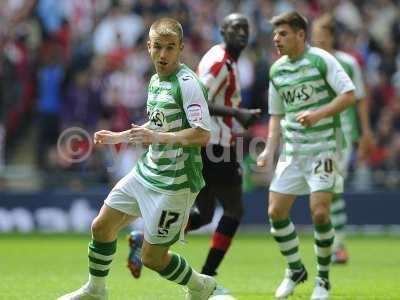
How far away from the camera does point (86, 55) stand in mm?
20938

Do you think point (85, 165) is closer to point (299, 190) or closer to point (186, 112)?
point (299, 190)

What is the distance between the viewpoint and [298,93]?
33.2 feet

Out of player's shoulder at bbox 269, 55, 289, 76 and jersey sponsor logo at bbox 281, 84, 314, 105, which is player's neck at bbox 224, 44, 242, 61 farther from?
jersey sponsor logo at bbox 281, 84, 314, 105

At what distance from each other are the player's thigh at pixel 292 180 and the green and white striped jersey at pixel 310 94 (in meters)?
0.11

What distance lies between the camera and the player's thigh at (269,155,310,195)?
1009 centimetres

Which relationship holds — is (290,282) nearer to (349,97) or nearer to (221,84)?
(349,97)

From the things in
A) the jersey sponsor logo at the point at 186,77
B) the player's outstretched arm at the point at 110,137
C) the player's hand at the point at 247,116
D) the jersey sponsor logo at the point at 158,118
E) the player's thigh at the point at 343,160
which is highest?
the jersey sponsor logo at the point at 186,77

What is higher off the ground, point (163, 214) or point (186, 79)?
point (186, 79)

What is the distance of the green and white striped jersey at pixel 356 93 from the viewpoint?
13531 mm

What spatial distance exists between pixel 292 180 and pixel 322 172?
1.08 feet

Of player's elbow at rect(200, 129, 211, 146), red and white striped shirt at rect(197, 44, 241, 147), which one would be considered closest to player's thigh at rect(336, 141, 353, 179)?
red and white striped shirt at rect(197, 44, 241, 147)

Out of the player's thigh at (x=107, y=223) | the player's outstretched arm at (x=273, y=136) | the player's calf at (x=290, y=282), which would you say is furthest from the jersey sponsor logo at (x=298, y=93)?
the player's thigh at (x=107, y=223)

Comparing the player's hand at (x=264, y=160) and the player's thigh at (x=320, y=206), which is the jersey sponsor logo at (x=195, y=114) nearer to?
the player's hand at (x=264, y=160)

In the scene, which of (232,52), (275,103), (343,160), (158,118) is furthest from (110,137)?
(343,160)
